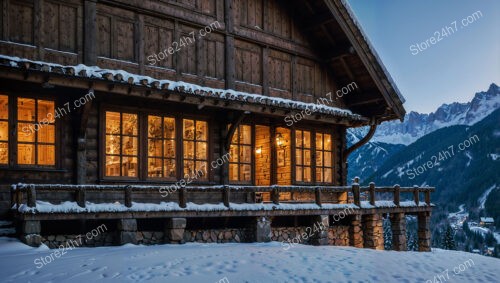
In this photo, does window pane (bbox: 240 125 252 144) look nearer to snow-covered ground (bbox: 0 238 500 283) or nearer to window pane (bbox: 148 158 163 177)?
window pane (bbox: 148 158 163 177)

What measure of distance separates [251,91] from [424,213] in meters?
8.88

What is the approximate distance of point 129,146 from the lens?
16031 millimetres

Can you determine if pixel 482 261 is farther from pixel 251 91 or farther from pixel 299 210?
pixel 251 91

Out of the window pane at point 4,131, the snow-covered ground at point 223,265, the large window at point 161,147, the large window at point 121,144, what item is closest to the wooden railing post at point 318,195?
the snow-covered ground at point 223,265

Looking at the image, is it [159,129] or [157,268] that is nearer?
[157,268]

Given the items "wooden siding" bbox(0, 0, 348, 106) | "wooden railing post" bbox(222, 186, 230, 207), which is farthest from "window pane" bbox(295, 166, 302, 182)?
"wooden railing post" bbox(222, 186, 230, 207)

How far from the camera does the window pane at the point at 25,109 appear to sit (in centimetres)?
1419

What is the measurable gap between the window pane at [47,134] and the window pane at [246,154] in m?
6.65

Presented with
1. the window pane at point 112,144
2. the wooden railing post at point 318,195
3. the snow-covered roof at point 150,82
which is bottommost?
the wooden railing post at point 318,195

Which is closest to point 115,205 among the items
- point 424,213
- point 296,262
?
point 296,262

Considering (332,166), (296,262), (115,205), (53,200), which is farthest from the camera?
(332,166)

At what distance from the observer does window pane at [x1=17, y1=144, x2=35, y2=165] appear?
14088mm

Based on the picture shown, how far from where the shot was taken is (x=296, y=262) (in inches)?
451

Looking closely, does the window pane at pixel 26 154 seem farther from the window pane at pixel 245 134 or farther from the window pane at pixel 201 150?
the window pane at pixel 245 134
